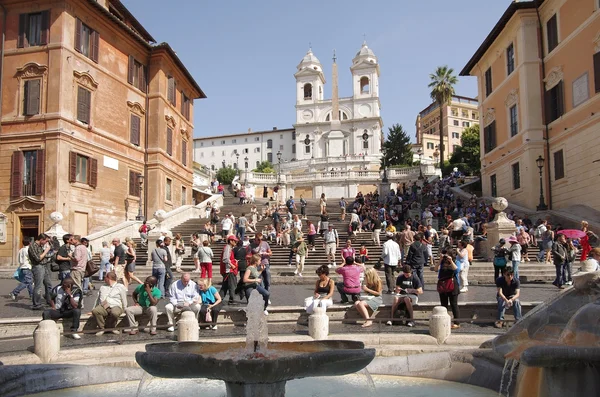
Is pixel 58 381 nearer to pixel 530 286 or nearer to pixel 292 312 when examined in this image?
pixel 292 312

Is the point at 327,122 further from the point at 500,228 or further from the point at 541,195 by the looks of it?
the point at 500,228

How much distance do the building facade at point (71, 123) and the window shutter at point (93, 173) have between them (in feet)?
0.15

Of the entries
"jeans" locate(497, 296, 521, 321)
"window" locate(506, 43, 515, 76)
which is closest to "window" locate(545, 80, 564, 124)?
"window" locate(506, 43, 515, 76)

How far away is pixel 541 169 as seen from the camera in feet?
79.5

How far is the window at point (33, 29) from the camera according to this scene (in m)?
24.1

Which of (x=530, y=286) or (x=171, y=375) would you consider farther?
(x=530, y=286)

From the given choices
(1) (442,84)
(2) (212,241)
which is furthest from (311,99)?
(2) (212,241)

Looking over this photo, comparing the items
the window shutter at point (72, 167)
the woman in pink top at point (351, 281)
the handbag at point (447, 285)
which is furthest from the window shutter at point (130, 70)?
the handbag at point (447, 285)

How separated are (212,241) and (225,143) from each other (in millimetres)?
85721

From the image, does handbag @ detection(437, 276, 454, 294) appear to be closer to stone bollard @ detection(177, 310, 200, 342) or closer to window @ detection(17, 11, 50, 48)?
→ stone bollard @ detection(177, 310, 200, 342)

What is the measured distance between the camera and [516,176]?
27.7 m

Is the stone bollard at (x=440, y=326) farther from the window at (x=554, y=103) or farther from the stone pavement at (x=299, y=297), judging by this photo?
the window at (x=554, y=103)

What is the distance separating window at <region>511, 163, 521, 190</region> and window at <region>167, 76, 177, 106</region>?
2003cm

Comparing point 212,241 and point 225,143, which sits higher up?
point 225,143
